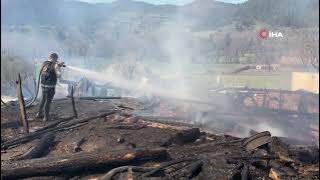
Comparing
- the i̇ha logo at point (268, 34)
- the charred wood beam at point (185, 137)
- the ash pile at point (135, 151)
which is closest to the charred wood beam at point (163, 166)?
the ash pile at point (135, 151)

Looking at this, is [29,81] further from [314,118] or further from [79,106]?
[314,118]

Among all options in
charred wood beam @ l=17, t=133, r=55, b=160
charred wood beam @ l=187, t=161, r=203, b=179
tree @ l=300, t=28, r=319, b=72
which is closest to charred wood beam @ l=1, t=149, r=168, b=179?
charred wood beam @ l=17, t=133, r=55, b=160

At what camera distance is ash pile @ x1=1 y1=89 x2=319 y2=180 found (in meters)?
5.28

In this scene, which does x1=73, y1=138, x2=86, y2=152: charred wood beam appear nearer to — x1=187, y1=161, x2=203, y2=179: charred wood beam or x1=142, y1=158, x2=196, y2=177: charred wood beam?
x1=142, y1=158, x2=196, y2=177: charred wood beam

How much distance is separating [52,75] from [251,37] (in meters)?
33.5

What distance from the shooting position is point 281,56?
29984 mm

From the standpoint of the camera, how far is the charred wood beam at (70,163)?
5121 mm

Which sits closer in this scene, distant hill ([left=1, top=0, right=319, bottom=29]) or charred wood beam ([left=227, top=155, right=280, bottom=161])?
charred wood beam ([left=227, top=155, right=280, bottom=161])

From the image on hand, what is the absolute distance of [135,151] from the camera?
569 centimetres

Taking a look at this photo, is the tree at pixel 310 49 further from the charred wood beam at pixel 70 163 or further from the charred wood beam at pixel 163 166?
the charred wood beam at pixel 70 163

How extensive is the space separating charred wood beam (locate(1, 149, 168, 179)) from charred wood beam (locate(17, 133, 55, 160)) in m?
0.51

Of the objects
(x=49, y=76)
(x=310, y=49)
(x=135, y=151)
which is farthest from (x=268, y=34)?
(x=135, y=151)

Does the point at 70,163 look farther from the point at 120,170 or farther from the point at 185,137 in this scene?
the point at 185,137

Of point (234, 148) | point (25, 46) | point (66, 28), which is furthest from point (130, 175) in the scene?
point (66, 28)
